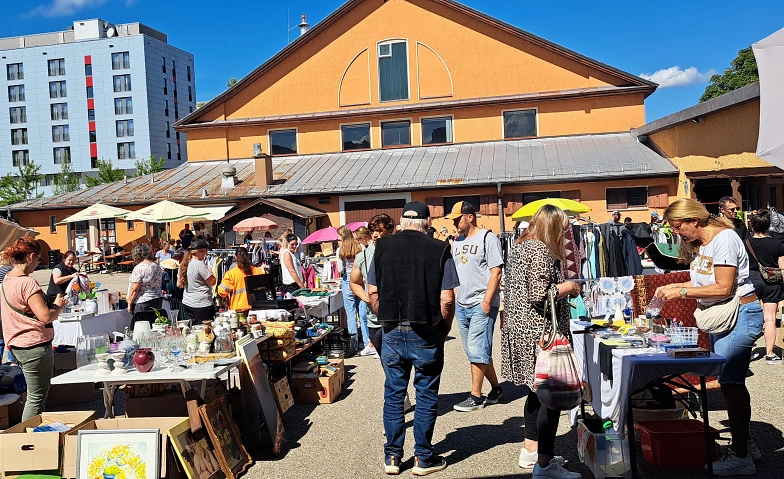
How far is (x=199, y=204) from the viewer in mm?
23281

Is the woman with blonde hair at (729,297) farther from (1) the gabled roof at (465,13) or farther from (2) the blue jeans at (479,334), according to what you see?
(1) the gabled roof at (465,13)

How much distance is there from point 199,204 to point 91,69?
49.0 metres

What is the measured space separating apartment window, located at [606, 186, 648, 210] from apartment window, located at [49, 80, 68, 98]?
59.1m

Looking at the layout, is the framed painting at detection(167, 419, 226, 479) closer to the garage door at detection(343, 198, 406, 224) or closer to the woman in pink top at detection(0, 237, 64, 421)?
the woman in pink top at detection(0, 237, 64, 421)

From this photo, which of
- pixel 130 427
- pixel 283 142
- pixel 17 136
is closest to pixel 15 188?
pixel 17 136

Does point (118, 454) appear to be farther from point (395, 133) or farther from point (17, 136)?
point (17, 136)

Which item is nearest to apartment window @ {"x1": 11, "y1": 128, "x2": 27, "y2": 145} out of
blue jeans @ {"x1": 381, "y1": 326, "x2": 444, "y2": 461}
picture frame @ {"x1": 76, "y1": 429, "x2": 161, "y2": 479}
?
picture frame @ {"x1": 76, "y1": 429, "x2": 161, "y2": 479}

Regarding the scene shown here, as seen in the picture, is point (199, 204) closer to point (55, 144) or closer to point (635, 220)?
point (635, 220)

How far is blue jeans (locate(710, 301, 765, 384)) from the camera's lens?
15.1 ft

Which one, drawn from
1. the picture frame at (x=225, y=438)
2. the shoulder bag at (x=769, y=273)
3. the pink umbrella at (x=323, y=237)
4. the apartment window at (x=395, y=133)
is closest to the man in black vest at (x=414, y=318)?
the picture frame at (x=225, y=438)

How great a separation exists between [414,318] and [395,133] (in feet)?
69.5

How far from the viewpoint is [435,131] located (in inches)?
993

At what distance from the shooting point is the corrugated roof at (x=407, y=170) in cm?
2097

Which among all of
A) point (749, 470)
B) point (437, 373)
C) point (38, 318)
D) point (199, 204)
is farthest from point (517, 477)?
point (199, 204)
